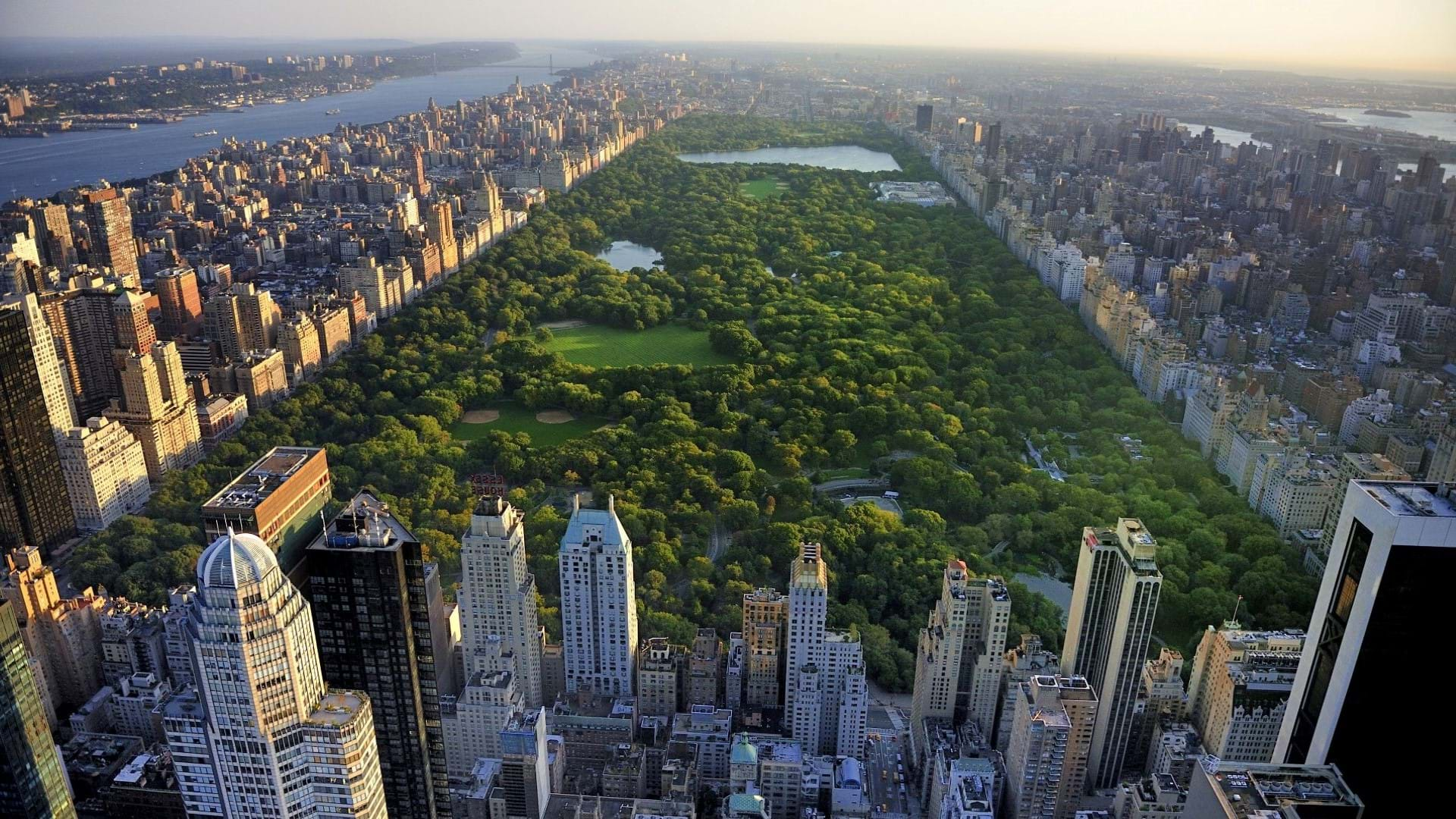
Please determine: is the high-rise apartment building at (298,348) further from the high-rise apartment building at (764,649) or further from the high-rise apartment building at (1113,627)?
the high-rise apartment building at (1113,627)

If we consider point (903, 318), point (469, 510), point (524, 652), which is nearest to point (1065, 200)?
point (903, 318)

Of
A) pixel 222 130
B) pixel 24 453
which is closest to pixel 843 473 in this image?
pixel 24 453

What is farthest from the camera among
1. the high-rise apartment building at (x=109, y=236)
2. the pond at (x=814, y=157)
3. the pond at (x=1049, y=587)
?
the pond at (x=814, y=157)

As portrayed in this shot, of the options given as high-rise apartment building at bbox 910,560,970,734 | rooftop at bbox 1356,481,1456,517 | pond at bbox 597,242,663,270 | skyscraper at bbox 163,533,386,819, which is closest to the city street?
high-rise apartment building at bbox 910,560,970,734

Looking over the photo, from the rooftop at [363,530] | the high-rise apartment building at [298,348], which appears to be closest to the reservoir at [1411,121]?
the rooftop at [363,530]

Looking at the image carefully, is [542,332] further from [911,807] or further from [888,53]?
[888,53]

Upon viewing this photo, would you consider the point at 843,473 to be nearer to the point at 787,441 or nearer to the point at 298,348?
the point at 787,441
